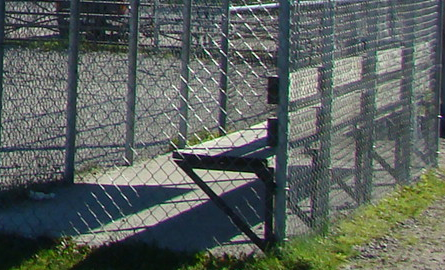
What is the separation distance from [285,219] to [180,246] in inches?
28.6

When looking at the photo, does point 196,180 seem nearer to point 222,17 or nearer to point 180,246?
point 180,246

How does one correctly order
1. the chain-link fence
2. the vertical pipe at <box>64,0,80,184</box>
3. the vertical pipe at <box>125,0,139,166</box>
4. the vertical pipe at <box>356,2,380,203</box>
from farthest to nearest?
the vertical pipe at <box>125,0,139,166</box>, the vertical pipe at <box>64,0,80,184</box>, the vertical pipe at <box>356,2,380,203</box>, the chain-link fence

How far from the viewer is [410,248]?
17.0 feet

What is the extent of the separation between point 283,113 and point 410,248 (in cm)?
130

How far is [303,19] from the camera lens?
479 centimetres

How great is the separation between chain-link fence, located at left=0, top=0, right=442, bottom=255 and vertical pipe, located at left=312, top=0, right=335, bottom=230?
0.4 inches

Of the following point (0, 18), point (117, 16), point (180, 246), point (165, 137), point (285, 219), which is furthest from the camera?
point (165, 137)

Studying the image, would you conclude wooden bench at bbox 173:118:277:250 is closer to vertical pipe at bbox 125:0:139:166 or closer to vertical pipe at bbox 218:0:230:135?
vertical pipe at bbox 125:0:139:166

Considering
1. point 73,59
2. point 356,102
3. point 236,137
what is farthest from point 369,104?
point 73,59

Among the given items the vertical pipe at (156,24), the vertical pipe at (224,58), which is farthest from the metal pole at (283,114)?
the vertical pipe at (156,24)

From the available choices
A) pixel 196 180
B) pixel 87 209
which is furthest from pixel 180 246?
pixel 87 209

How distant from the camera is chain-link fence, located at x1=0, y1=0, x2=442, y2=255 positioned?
4840 millimetres

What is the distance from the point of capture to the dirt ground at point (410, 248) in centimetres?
486

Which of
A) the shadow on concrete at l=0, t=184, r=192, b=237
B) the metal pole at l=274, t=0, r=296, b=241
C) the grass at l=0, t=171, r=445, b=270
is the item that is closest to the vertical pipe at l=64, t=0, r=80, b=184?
Result: the shadow on concrete at l=0, t=184, r=192, b=237
